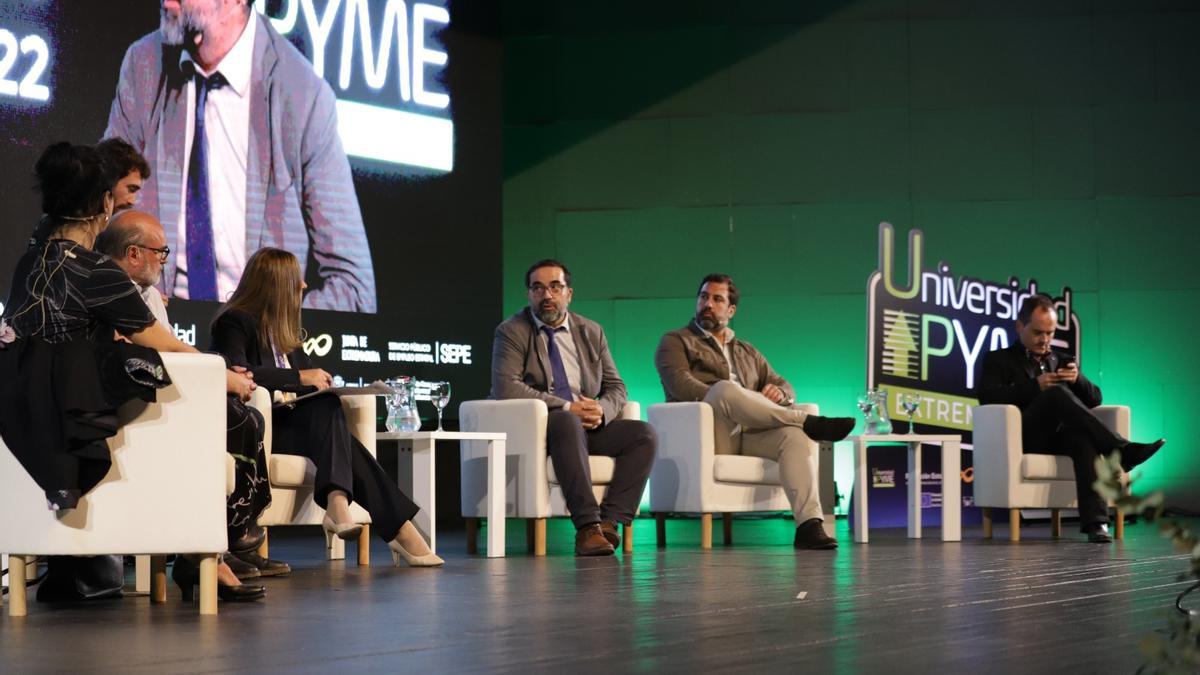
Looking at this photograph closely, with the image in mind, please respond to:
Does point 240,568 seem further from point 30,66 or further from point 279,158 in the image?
point 279,158

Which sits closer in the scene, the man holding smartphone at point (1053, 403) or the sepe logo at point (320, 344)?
the man holding smartphone at point (1053, 403)

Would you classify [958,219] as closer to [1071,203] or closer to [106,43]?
[1071,203]

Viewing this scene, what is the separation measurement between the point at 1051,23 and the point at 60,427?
7315 mm

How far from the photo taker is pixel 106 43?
20.1 feet

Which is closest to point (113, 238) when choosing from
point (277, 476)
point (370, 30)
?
point (277, 476)

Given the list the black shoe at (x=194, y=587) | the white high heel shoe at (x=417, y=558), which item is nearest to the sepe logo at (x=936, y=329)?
the white high heel shoe at (x=417, y=558)

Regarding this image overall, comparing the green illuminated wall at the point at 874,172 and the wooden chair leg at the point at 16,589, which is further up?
the green illuminated wall at the point at 874,172

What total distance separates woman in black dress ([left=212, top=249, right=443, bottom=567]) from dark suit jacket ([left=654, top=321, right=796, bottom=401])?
1.87 metres

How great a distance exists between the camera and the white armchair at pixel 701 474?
6.07m

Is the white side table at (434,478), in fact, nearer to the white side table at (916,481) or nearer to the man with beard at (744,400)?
the man with beard at (744,400)

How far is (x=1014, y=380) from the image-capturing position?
6.82 meters

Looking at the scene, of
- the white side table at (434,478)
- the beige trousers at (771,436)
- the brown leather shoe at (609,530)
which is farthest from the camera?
the beige trousers at (771,436)

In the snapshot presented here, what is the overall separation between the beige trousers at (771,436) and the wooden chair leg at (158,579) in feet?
9.58

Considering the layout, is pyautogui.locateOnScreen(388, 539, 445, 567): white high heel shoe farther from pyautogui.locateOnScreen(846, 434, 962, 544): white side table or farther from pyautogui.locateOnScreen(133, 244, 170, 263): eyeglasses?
pyautogui.locateOnScreen(846, 434, 962, 544): white side table
